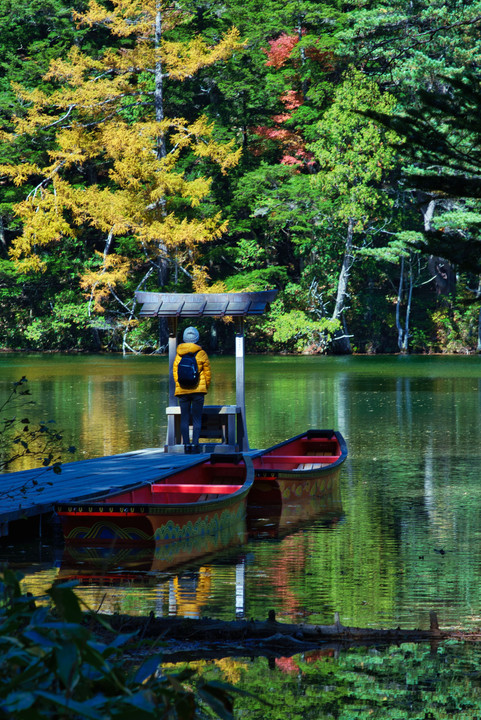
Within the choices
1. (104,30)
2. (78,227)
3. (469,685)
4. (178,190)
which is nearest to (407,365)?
(178,190)

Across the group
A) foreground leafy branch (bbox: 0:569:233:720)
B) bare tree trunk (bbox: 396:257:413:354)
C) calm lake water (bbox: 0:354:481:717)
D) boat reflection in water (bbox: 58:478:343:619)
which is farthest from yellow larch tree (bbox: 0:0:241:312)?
foreground leafy branch (bbox: 0:569:233:720)

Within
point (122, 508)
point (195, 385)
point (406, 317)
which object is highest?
point (195, 385)

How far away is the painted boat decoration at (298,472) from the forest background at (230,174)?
31578mm

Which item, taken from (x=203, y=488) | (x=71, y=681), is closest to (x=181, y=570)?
(x=203, y=488)

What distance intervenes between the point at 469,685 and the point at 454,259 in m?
2.99

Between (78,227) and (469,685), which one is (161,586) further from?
(78,227)

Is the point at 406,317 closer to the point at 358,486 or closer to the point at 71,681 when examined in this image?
the point at 358,486

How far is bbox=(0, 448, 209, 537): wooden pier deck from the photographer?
9.57 metres

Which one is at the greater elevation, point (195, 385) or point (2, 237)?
point (2, 237)

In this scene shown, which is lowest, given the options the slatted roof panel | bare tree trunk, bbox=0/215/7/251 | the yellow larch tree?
the slatted roof panel

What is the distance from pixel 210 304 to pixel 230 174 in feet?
135

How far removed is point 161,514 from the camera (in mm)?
9086

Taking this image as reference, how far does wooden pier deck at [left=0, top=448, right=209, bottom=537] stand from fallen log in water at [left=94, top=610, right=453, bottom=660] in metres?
3.09

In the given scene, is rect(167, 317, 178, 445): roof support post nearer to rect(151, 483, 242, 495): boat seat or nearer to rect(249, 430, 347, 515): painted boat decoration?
rect(249, 430, 347, 515): painted boat decoration
